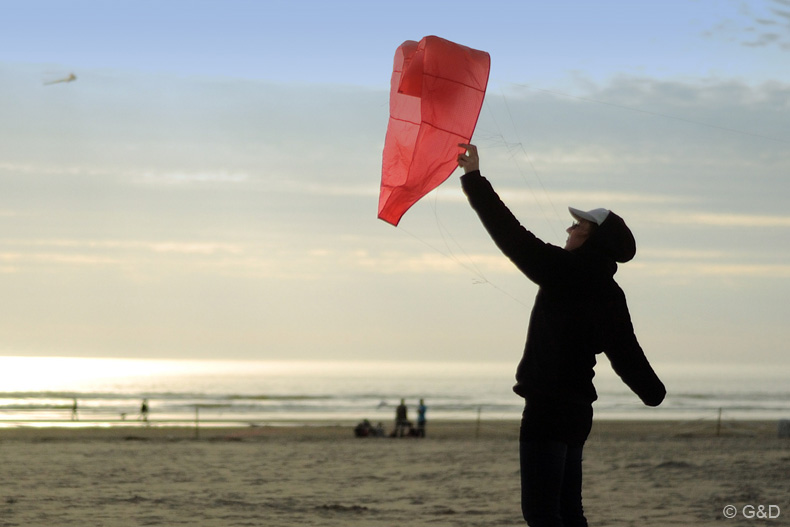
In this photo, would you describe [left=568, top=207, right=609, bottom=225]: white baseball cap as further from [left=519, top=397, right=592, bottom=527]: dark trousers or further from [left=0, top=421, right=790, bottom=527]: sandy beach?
[left=0, top=421, right=790, bottom=527]: sandy beach

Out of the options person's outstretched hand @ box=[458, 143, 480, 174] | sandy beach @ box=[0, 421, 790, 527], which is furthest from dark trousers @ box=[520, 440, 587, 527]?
sandy beach @ box=[0, 421, 790, 527]

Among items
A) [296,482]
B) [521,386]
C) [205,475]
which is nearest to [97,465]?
[205,475]

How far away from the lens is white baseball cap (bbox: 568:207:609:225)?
117 inches

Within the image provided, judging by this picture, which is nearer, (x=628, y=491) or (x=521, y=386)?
(x=521, y=386)

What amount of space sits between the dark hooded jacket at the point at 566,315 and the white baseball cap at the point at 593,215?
0.22 ft

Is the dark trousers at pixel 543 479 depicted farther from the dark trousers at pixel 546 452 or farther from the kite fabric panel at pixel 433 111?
the kite fabric panel at pixel 433 111

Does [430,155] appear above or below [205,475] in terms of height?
above

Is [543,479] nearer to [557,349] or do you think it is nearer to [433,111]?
[557,349]

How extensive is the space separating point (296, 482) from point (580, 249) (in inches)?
284

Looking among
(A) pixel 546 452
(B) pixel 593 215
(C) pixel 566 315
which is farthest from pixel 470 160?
(A) pixel 546 452

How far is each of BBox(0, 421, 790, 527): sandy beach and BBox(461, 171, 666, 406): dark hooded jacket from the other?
4029 millimetres

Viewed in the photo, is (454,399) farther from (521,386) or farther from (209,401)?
(521,386)

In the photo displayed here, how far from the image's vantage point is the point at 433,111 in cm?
435

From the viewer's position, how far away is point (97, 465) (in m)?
11.2
